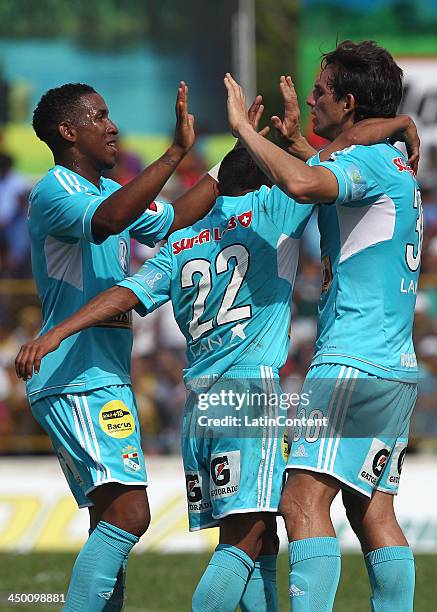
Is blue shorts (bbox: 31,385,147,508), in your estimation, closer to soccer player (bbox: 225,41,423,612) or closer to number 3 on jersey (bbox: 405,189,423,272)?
soccer player (bbox: 225,41,423,612)

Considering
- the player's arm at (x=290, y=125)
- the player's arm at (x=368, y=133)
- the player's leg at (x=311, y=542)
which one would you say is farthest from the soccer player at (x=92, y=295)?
the player's leg at (x=311, y=542)

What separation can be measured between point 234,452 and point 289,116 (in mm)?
1488

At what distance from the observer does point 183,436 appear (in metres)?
5.23

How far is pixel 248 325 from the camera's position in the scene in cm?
516

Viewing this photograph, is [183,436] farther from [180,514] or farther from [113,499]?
[180,514]

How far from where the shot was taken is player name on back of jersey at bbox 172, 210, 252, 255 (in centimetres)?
517

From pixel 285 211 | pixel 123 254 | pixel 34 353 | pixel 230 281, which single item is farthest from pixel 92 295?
pixel 285 211

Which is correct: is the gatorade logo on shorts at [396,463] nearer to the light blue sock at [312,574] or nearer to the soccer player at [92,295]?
the light blue sock at [312,574]

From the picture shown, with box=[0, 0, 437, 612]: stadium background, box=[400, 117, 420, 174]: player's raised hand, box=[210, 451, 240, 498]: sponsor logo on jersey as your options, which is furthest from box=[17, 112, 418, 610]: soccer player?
box=[0, 0, 437, 612]: stadium background

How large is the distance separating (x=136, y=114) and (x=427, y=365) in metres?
5.73

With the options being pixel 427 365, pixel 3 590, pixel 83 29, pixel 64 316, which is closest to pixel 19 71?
pixel 83 29

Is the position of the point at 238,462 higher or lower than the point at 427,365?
higher

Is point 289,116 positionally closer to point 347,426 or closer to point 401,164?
point 401,164

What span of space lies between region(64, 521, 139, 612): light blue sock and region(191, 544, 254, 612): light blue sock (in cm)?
46
